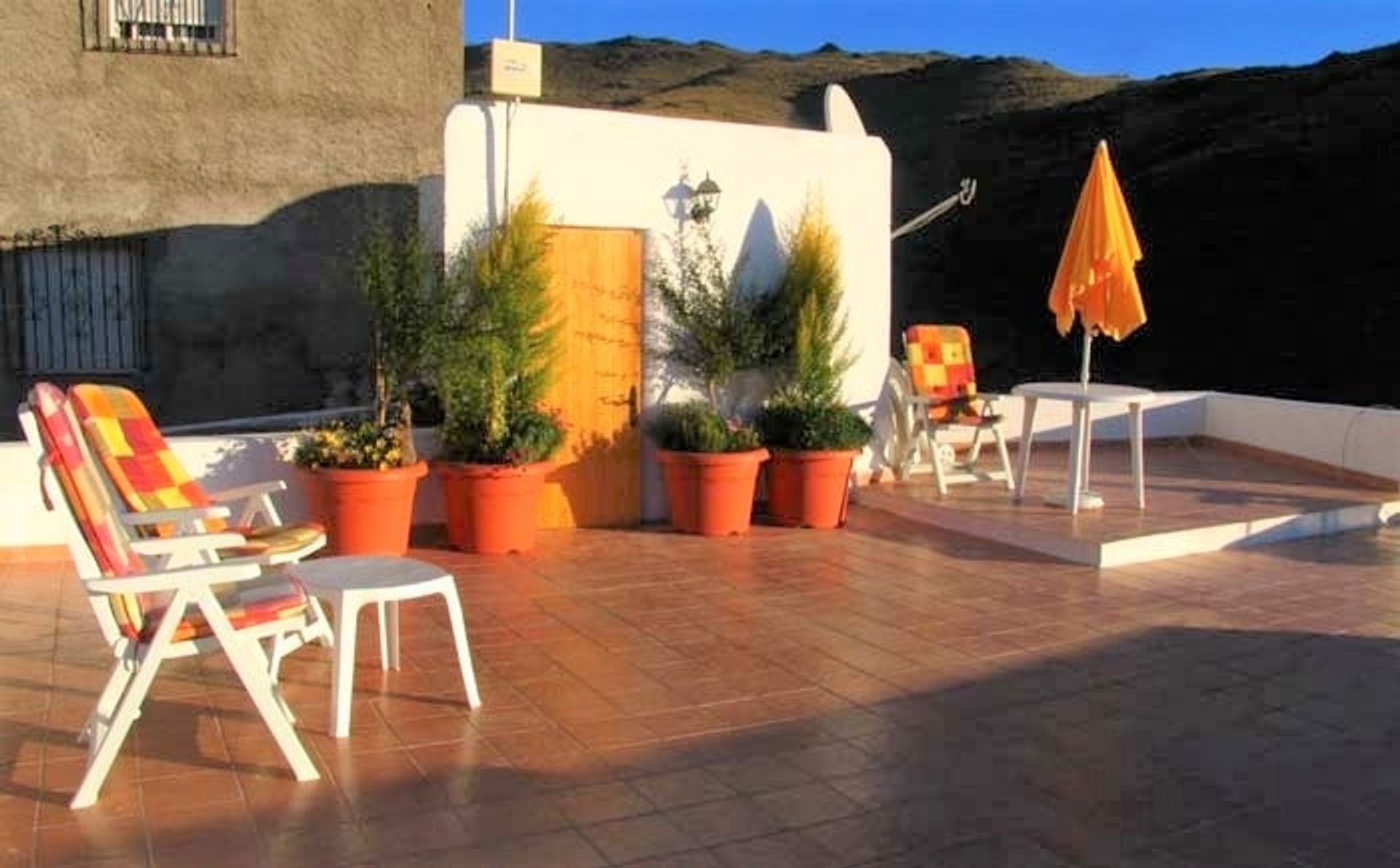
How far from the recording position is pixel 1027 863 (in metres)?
3.69

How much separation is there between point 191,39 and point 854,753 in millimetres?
8929

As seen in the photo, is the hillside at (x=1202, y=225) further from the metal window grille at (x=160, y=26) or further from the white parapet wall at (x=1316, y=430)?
the metal window grille at (x=160, y=26)

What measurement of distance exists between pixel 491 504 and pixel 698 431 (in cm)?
141

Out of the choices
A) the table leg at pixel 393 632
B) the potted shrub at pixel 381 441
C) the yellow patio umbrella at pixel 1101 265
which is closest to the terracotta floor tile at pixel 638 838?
the table leg at pixel 393 632

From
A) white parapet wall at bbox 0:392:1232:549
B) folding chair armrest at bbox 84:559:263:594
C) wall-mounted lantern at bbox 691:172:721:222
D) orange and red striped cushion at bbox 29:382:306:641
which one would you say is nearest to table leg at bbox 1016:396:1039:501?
wall-mounted lantern at bbox 691:172:721:222

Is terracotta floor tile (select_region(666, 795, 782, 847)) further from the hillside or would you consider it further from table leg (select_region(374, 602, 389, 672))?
the hillside

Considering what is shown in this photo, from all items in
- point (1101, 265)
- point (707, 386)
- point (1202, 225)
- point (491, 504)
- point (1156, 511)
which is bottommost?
point (1156, 511)

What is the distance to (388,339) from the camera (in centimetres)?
741

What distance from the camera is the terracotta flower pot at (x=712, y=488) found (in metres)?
8.02

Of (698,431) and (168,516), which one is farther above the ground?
(698,431)

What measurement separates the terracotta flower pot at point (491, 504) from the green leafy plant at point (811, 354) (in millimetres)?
1744

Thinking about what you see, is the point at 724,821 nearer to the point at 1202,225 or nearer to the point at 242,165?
the point at 242,165

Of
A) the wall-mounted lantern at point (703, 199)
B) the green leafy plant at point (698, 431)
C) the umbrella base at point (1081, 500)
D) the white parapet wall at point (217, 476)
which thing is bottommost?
the umbrella base at point (1081, 500)

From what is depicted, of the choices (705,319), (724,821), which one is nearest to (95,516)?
(724,821)
